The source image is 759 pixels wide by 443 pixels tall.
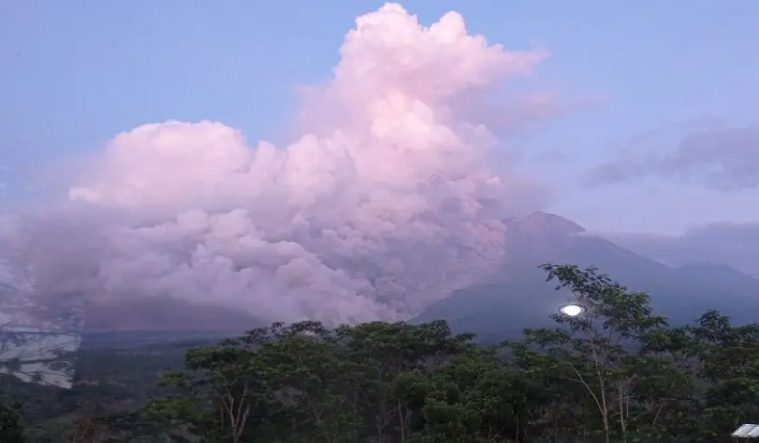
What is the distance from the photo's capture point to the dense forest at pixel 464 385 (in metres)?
19.0

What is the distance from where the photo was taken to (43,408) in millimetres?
36062

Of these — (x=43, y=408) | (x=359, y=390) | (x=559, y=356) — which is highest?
(x=559, y=356)

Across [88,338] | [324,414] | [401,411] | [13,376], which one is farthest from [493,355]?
[13,376]

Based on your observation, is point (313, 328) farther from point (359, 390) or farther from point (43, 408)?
point (43, 408)

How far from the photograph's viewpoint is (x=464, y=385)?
71.6ft

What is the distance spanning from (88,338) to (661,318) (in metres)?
28.8

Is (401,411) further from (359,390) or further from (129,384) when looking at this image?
(129,384)

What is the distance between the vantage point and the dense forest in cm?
1895

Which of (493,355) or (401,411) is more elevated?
(493,355)

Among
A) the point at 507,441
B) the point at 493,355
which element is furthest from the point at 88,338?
the point at 507,441

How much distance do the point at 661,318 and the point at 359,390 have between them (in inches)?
389

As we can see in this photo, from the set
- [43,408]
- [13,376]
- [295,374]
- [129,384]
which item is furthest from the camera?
[129,384]

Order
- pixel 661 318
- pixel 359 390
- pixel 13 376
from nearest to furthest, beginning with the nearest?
pixel 661 318
pixel 359 390
pixel 13 376

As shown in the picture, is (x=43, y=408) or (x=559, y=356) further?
(x=43, y=408)
